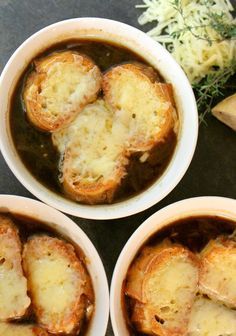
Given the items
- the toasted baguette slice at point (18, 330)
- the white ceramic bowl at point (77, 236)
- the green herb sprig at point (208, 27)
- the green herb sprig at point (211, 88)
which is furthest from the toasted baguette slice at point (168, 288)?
the green herb sprig at point (208, 27)

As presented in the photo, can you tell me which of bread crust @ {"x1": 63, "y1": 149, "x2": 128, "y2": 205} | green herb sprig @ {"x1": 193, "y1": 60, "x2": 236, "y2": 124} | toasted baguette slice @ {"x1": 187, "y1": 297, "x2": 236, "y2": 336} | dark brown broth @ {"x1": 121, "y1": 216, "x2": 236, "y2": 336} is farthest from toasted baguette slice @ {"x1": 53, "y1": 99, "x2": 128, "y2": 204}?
toasted baguette slice @ {"x1": 187, "y1": 297, "x2": 236, "y2": 336}

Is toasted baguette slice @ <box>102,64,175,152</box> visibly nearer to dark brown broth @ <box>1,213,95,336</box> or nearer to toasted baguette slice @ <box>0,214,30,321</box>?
dark brown broth @ <box>1,213,95,336</box>

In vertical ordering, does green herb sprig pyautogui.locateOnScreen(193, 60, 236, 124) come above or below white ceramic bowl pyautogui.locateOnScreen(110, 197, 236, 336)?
above

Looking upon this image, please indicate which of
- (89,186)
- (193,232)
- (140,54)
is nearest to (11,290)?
(89,186)

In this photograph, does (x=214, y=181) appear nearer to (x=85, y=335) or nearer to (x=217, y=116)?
(x=217, y=116)

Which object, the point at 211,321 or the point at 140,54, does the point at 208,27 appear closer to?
the point at 140,54

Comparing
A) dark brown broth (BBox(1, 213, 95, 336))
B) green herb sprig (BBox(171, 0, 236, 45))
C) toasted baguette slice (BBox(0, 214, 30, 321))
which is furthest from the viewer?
green herb sprig (BBox(171, 0, 236, 45))

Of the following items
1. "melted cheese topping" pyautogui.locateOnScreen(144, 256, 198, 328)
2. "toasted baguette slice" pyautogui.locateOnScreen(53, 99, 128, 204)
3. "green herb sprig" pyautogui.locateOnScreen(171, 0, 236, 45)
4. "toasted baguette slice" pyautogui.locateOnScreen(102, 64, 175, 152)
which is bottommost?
"melted cheese topping" pyautogui.locateOnScreen(144, 256, 198, 328)
